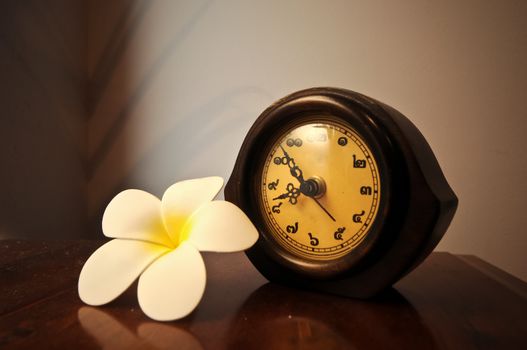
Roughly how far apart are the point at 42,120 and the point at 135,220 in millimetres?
822

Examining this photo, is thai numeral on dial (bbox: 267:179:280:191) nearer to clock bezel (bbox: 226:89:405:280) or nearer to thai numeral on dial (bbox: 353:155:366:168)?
clock bezel (bbox: 226:89:405:280)

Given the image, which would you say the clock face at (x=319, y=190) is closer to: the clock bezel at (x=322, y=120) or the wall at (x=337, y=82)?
the clock bezel at (x=322, y=120)

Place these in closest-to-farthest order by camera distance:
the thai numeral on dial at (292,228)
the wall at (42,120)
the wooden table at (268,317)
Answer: the wooden table at (268,317)
the thai numeral on dial at (292,228)
the wall at (42,120)

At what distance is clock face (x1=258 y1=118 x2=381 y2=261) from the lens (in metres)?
0.59

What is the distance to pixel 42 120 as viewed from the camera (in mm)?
1182

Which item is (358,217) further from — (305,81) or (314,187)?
(305,81)

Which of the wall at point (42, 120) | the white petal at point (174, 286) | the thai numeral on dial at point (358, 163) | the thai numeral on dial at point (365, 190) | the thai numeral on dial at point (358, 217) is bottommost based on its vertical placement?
the wall at point (42, 120)

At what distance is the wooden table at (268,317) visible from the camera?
0.41m

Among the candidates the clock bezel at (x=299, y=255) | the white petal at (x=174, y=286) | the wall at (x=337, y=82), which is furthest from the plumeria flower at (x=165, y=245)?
the wall at (x=337, y=82)

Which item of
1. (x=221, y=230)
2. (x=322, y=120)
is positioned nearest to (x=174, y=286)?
(x=221, y=230)

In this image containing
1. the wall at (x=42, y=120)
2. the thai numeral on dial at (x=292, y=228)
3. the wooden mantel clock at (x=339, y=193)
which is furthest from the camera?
the wall at (x=42, y=120)

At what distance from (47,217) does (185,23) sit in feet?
2.67

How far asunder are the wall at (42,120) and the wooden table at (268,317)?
472 millimetres

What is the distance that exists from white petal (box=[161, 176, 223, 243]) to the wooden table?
0.12m
